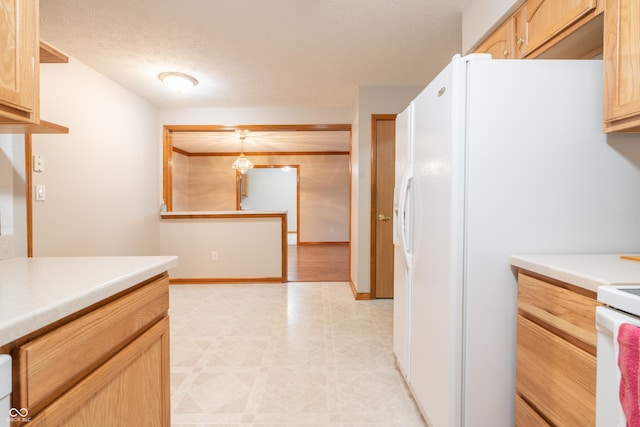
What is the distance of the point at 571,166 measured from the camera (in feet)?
3.76

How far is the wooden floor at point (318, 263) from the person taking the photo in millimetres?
4395

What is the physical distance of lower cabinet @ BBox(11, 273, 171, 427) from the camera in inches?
23.3

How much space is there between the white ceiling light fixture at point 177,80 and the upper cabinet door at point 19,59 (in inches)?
79.0

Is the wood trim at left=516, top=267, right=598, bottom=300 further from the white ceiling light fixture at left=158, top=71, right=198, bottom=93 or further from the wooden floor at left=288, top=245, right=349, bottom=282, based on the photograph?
the wooden floor at left=288, top=245, right=349, bottom=282

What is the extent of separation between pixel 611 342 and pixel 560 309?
24 cm

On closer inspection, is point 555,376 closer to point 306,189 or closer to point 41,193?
point 41,193

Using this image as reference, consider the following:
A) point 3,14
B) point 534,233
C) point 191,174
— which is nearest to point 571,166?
point 534,233

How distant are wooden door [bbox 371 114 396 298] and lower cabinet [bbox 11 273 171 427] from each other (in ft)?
8.38

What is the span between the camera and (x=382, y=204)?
339 centimetres

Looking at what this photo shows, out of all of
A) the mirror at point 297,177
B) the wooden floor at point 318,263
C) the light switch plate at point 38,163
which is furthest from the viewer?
the mirror at point 297,177

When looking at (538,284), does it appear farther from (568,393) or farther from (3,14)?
(3,14)

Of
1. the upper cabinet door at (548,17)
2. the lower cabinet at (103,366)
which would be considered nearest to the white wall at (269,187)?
the upper cabinet door at (548,17)

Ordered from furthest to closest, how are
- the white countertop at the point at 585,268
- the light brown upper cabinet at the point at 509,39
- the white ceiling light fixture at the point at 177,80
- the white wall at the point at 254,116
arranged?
1. the white wall at the point at 254,116
2. the white ceiling light fixture at the point at 177,80
3. the light brown upper cabinet at the point at 509,39
4. the white countertop at the point at 585,268

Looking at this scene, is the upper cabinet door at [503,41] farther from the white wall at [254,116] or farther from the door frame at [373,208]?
the white wall at [254,116]
